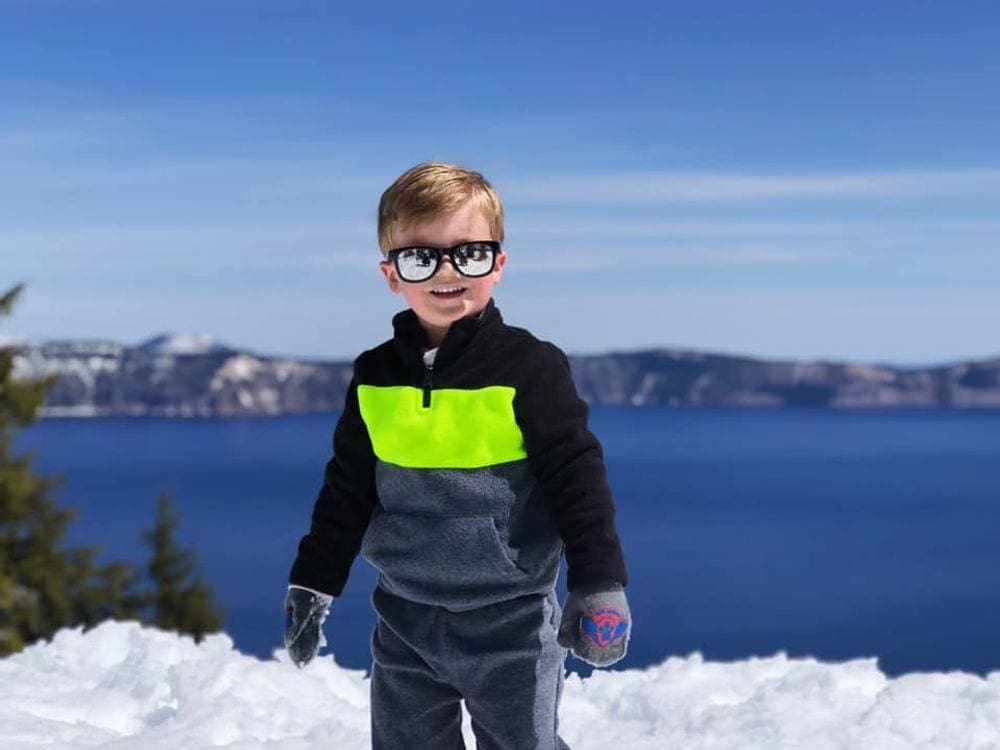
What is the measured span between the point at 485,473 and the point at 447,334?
0.36 meters

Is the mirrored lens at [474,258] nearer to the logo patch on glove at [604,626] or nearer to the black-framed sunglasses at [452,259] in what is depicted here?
the black-framed sunglasses at [452,259]

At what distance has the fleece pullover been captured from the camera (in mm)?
2760

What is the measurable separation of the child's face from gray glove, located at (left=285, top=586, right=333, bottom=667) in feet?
2.56

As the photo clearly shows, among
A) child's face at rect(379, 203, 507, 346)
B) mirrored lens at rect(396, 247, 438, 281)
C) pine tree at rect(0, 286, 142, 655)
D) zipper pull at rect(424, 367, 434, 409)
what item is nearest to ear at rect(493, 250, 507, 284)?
child's face at rect(379, 203, 507, 346)

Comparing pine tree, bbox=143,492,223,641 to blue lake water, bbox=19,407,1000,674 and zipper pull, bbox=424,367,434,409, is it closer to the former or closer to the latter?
blue lake water, bbox=19,407,1000,674

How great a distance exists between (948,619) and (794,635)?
9782 mm

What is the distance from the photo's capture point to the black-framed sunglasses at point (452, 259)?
2846 millimetres

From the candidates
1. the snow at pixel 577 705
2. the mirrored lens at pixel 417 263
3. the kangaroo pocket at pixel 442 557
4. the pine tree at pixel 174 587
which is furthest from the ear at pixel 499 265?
the pine tree at pixel 174 587

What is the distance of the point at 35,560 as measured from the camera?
26.7 metres

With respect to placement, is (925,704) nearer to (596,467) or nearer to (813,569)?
(596,467)

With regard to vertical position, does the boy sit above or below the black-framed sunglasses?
below

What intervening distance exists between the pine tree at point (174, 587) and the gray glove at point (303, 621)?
30191 millimetres

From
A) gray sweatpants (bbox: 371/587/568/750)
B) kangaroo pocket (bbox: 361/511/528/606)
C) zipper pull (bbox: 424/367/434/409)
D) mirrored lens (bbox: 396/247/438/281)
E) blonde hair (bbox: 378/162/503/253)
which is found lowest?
gray sweatpants (bbox: 371/587/568/750)

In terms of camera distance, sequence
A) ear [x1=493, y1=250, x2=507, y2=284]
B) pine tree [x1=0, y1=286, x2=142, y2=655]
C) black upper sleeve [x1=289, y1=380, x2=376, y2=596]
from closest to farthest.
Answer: ear [x1=493, y1=250, x2=507, y2=284] < black upper sleeve [x1=289, y1=380, x2=376, y2=596] < pine tree [x1=0, y1=286, x2=142, y2=655]
